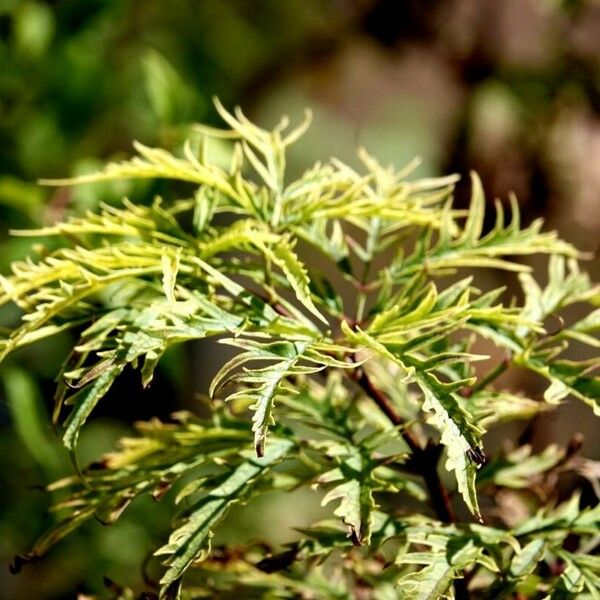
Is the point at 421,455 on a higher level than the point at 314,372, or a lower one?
lower

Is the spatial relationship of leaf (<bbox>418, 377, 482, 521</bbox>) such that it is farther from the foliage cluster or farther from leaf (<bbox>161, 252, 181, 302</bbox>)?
leaf (<bbox>161, 252, 181, 302</bbox>)

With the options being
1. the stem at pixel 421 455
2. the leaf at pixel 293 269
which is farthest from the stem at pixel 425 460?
the leaf at pixel 293 269

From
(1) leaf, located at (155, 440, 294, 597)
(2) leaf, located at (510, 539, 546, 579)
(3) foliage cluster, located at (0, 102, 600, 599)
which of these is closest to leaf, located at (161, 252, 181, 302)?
(3) foliage cluster, located at (0, 102, 600, 599)

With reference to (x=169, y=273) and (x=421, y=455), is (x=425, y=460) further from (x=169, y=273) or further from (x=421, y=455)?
(x=169, y=273)

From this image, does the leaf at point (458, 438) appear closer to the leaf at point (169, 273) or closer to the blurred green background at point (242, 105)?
the leaf at point (169, 273)

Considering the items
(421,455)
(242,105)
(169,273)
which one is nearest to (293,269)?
(169,273)

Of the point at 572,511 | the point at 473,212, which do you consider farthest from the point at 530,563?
the point at 473,212

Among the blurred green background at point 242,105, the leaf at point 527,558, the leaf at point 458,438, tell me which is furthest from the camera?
the blurred green background at point 242,105
